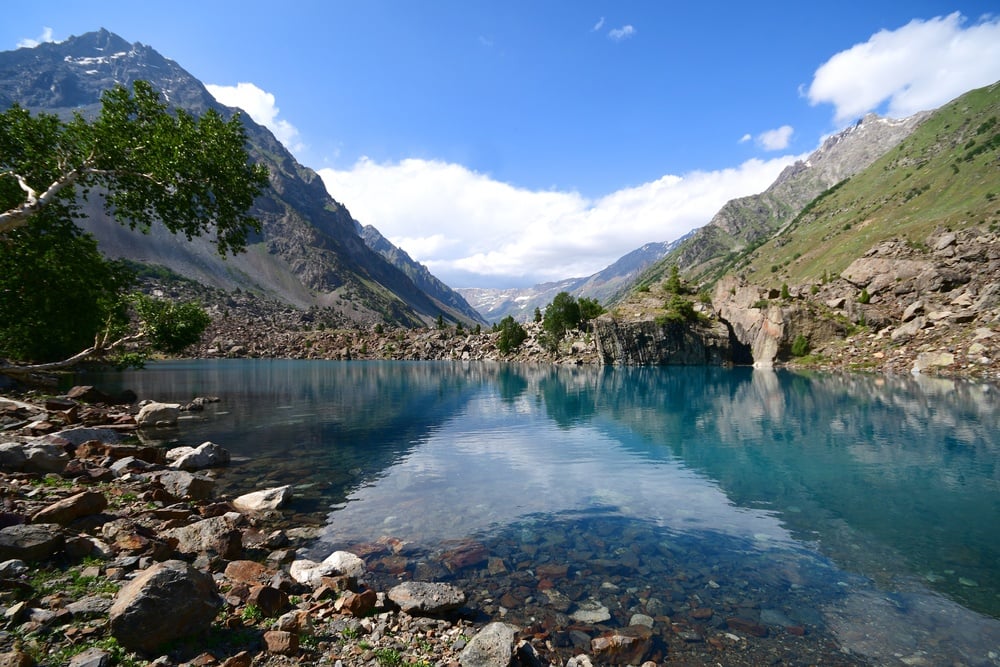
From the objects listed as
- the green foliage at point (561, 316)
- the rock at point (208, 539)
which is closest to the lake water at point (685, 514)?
the rock at point (208, 539)

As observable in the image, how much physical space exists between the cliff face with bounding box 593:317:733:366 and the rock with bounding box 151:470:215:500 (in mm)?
126886

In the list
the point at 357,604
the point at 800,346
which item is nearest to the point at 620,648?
the point at 357,604

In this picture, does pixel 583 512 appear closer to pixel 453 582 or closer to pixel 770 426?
pixel 453 582

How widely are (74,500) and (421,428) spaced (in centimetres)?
2900

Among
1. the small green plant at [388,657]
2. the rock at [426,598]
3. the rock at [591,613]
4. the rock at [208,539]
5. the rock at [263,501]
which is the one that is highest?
the rock at [208,539]

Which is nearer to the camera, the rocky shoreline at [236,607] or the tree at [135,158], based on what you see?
the rocky shoreline at [236,607]

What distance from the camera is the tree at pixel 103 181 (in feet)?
71.2

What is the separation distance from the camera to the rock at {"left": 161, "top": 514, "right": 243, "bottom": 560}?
44.4 feet

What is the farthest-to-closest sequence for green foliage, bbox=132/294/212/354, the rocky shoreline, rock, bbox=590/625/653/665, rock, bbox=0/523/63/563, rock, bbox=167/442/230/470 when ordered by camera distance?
green foliage, bbox=132/294/212/354
rock, bbox=167/442/230/470
rock, bbox=590/625/653/665
rock, bbox=0/523/63/563
the rocky shoreline

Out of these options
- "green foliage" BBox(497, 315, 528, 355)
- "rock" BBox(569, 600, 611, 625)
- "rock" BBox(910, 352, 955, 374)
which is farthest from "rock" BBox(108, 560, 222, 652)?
"green foliage" BBox(497, 315, 528, 355)

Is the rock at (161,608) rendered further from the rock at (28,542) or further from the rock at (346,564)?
the rock at (346,564)

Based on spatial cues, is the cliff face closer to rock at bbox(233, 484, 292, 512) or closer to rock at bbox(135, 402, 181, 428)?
rock at bbox(135, 402, 181, 428)

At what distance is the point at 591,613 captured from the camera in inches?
479

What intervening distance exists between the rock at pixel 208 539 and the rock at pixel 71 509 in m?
2.06
